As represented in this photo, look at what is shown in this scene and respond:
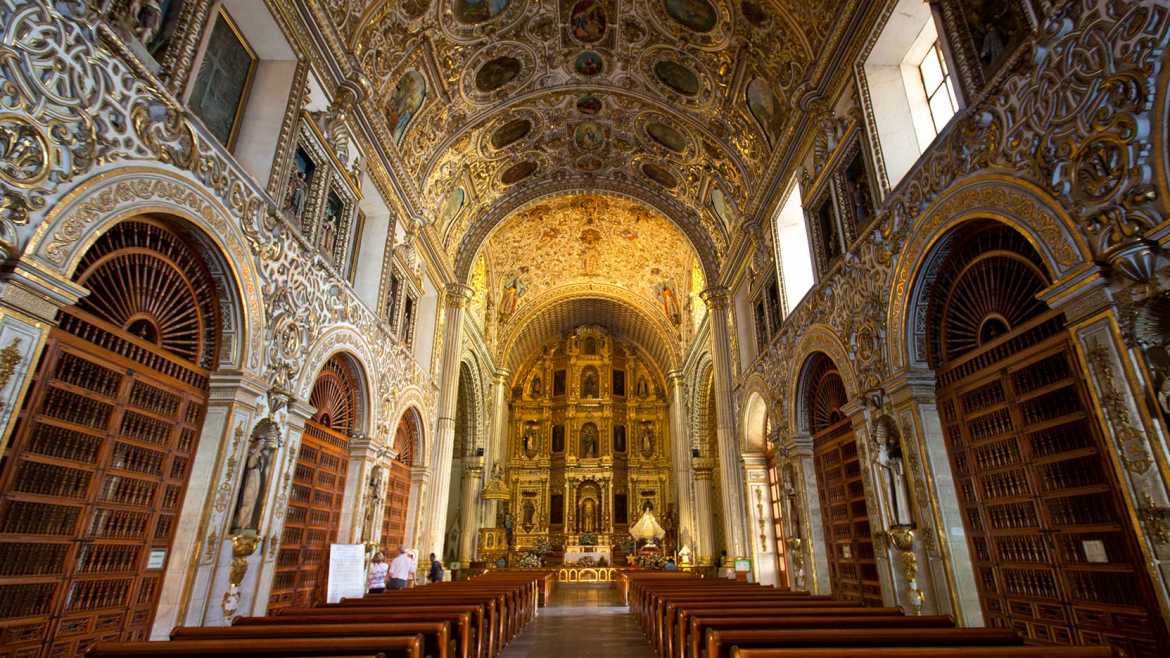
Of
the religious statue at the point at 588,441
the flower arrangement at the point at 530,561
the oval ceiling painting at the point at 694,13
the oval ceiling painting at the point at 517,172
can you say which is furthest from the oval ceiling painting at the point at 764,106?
the religious statue at the point at 588,441

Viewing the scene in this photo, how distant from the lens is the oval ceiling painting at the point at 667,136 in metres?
15.0

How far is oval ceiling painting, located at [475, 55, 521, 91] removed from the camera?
42.5ft

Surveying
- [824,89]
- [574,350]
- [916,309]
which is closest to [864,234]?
[916,309]

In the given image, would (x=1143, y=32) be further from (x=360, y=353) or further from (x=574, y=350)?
(x=574, y=350)

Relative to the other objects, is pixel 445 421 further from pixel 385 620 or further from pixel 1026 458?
pixel 1026 458

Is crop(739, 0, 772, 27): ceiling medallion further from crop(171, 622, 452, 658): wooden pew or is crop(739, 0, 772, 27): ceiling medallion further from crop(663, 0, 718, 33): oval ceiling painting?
crop(171, 622, 452, 658): wooden pew

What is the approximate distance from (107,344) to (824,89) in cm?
1083

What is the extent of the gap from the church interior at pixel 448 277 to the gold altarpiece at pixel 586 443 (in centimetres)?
1334

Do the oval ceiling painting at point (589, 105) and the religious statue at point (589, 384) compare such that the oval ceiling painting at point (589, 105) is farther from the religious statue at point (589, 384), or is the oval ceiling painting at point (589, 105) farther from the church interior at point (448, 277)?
the religious statue at point (589, 384)

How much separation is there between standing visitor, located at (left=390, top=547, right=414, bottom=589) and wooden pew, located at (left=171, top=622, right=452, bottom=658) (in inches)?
294

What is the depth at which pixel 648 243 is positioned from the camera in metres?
22.6

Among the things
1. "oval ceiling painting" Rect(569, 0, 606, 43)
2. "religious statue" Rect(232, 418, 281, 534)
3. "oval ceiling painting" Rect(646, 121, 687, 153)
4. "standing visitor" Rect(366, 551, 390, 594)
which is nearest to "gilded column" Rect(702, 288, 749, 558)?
"oval ceiling painting" Rect(646, 121, 687, 153)

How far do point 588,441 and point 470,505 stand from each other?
10.1m

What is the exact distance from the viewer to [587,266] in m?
25.2
